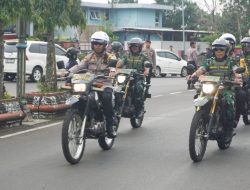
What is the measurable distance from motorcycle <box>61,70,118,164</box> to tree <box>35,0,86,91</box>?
4986 millimetres

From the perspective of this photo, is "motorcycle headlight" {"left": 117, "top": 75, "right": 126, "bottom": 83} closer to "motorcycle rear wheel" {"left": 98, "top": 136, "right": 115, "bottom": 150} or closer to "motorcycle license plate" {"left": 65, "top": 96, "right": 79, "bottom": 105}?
"motorcycle rear wheel" {"left": 98, "top": 136, "right": 115, "bottom": 150}

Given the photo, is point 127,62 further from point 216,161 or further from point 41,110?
point 216,161

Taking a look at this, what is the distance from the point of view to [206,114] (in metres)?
8.39

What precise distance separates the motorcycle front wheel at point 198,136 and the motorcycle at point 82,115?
1322 millimetres

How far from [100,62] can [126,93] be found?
1632mm

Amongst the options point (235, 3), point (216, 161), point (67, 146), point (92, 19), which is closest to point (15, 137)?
point (67, 146)

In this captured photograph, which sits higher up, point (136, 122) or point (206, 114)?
point (206, 114)

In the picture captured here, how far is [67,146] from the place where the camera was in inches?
307

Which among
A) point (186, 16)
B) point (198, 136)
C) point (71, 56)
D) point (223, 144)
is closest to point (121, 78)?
point (223, 144)

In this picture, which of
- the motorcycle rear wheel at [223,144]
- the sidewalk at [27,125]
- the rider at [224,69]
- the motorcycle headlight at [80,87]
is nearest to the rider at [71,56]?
the sidewalk at [27,125]

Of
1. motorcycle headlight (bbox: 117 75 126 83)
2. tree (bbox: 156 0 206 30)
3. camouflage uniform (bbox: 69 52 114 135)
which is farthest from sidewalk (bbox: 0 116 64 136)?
tree (bbox: 156 0 206 30)

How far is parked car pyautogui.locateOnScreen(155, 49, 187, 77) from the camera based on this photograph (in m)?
33.2

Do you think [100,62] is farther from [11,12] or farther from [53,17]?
[53,17]

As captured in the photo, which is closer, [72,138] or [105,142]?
[72,138]
